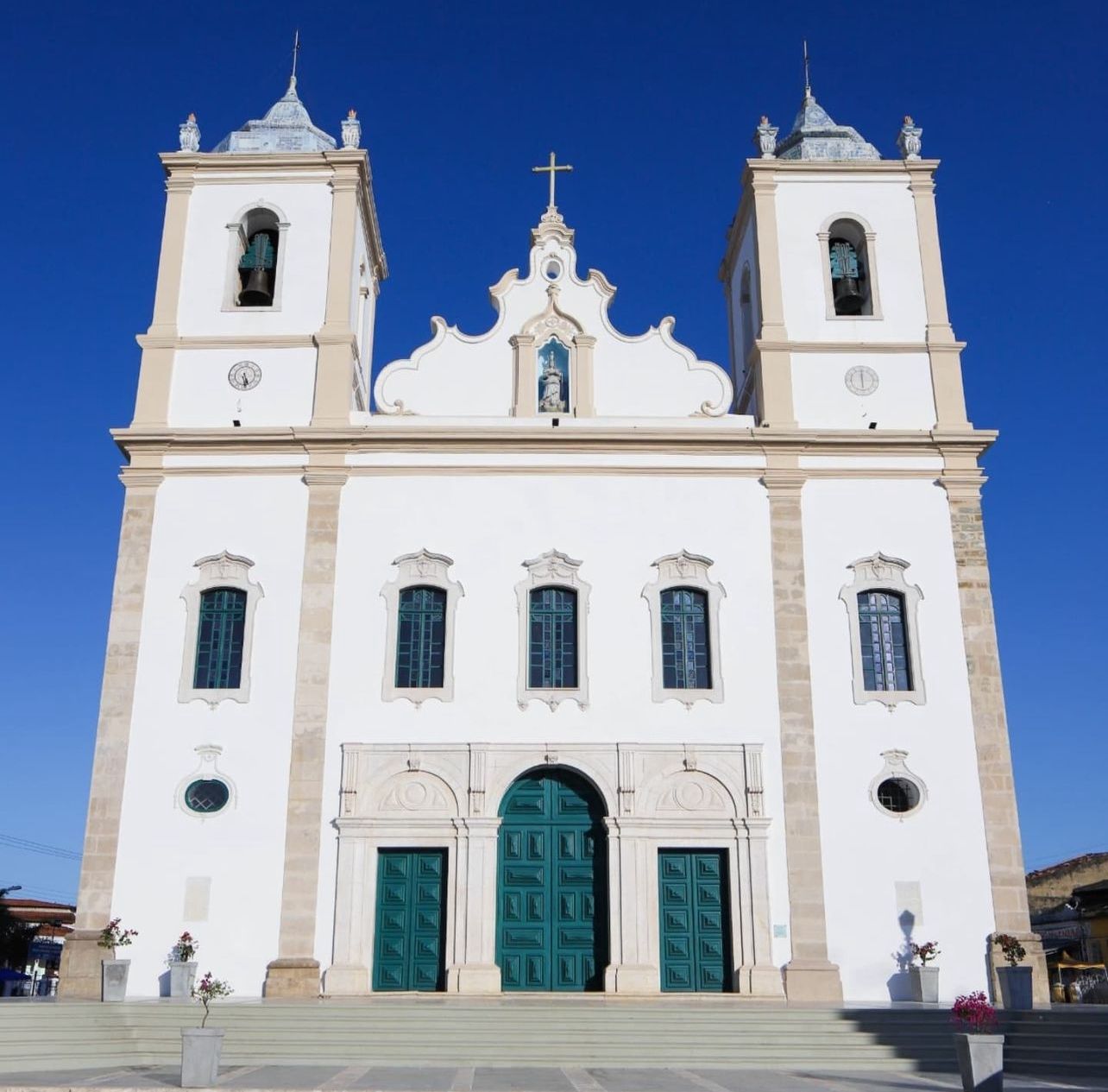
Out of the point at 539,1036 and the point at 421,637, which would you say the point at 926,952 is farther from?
the point at 421,637

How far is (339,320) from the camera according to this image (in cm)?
1903

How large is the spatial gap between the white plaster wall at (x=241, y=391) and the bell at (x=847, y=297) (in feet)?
27.7

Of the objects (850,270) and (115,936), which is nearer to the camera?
(115,936)

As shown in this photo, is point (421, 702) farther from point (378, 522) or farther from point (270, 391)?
point (270, 391)

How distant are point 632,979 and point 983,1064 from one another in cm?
605

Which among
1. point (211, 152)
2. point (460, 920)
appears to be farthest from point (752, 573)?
point (211, 152)

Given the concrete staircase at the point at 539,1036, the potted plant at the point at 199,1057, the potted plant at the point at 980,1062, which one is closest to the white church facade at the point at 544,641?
the concrete staircase at the point at 539,1036

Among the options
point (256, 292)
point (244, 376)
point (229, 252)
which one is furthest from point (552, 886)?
point (229, 252)

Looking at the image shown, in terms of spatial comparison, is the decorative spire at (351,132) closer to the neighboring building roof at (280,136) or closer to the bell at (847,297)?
the neighboring building roof at (280,136)

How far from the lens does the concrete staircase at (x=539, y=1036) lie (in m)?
12.9

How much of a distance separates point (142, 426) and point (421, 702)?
5954 millimetres

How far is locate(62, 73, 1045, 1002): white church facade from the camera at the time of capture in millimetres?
16156

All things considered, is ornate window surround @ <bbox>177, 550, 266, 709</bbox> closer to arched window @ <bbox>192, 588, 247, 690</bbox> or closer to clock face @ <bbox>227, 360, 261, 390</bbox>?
arched window @ <bbox>192, 588, 247, 690</bbox>

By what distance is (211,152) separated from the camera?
66.0 ft
